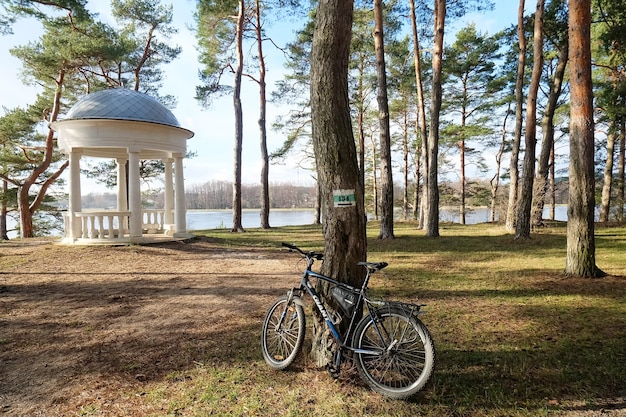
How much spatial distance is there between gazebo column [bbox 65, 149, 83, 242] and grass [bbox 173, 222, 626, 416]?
9385 mm

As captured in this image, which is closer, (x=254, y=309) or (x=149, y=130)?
(x=254, y=309)

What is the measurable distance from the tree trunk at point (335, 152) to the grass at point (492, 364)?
50 cm

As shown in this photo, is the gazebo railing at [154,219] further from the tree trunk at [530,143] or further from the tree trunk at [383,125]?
the tree trunk at [530,143]

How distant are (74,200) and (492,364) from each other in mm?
11674

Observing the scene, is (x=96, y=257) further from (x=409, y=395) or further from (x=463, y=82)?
(x=463, y=82)

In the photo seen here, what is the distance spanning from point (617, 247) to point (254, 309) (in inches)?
355

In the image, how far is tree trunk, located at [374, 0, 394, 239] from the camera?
1070 centimetres

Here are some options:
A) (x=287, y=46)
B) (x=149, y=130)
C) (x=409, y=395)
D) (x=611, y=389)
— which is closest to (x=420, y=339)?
(x=409, y=395)

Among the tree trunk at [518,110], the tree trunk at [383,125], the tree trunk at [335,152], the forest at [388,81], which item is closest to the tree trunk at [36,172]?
the forest at [388,81]

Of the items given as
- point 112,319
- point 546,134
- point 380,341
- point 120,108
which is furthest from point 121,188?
point 546,134

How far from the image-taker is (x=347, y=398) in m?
2.43

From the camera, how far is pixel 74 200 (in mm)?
10359

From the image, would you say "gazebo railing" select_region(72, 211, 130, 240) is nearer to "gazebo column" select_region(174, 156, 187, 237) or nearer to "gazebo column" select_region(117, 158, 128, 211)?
"gazebo column" select_region(174, 156, 187, 237)

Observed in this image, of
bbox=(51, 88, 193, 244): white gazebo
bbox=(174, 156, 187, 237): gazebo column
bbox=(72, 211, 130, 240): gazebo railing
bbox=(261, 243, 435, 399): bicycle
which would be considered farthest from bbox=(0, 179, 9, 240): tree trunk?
bbox=(261, 243, 435, 399): bicycle
